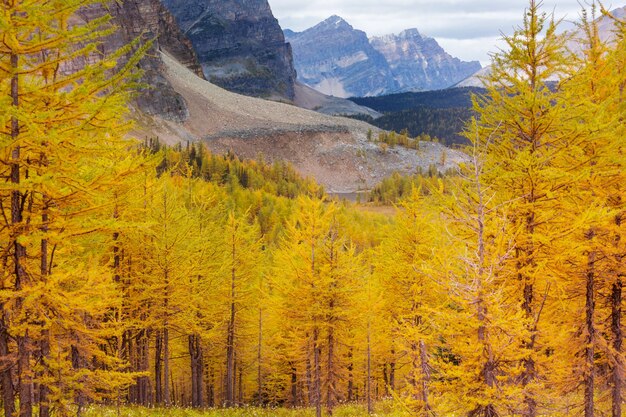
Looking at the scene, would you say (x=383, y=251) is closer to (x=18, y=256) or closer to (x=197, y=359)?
(x=197, y=359)

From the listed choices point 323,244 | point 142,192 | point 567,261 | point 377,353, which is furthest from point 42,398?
point 377,353

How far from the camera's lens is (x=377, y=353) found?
28297 millimetres

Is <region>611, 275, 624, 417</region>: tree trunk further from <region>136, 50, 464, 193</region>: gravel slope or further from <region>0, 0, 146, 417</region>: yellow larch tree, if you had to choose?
<region>136, 50, 464, 193</region>: gravel slope

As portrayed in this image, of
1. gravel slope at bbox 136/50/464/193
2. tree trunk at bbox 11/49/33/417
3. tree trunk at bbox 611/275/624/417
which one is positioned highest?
gravel slope at bbox 136/50/464/193

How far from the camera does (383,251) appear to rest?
80.5 ft

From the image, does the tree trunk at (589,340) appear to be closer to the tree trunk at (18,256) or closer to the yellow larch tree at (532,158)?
the yellow larch tree at (532,158)

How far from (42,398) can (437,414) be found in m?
8.11

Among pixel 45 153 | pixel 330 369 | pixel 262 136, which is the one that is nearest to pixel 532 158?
pixel 45 153

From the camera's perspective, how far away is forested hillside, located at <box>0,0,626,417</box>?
7785mm

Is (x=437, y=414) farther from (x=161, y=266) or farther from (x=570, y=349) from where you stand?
(x=161, y=266)

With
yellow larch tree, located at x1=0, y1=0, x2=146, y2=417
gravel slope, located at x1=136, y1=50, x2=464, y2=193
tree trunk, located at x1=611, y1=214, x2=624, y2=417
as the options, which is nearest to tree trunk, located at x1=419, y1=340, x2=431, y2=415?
tree trunk, located at x1=611, y1=214, x2=624, y2=417

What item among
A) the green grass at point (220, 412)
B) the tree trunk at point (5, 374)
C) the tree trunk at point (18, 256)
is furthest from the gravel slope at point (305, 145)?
the tree trunk at point (5, 374)

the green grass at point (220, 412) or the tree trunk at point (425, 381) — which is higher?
the tree trunk at point (425, 381)

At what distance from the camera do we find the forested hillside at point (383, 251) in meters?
7.79
